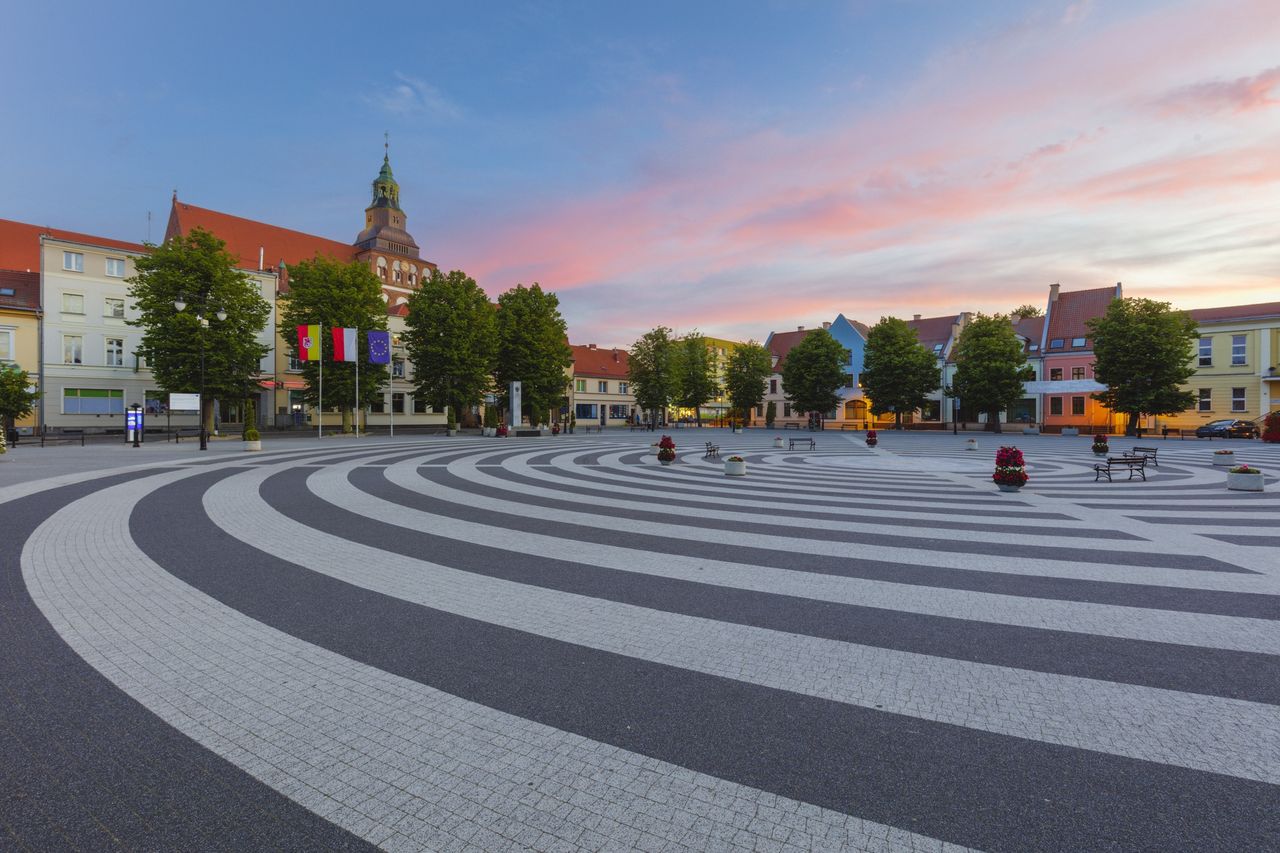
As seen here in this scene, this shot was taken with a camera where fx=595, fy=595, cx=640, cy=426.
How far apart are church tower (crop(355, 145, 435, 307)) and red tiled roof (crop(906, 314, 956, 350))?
6025cm

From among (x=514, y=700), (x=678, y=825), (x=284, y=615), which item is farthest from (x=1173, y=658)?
(x=284, y=615)

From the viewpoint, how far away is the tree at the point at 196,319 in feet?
116

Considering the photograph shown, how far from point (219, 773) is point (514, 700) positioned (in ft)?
5.15

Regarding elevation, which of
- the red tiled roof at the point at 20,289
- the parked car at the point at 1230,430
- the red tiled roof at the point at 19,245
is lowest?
the parked car at the point at 1230,430

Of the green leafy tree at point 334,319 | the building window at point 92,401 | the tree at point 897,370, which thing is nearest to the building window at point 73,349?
the building window at point 92,401

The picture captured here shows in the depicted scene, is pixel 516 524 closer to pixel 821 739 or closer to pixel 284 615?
pixel 284 615

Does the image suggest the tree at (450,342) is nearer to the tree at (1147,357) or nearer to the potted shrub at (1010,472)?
the potted shrub at (1010,472)

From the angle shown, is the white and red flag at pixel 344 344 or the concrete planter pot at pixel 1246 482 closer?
the concrete planter pot at pixel 1246 482

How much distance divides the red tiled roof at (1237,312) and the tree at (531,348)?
52.6 metres

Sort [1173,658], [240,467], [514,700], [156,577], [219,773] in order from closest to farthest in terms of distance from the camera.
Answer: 1. [219,773]
2. [514,700]
3. [1173,658]
4. [156,577]
5. [240,467]

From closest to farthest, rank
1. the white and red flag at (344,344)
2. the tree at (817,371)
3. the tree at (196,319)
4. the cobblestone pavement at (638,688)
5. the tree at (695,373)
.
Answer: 1. the cobblestone pavement at (638,688)
2. the tree at (196,319)
3. the white and red flag at (344,344)
4. the tree at (817,371)
5. the tree at (695,373)

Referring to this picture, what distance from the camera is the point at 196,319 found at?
35375 mm

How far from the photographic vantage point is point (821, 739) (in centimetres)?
340

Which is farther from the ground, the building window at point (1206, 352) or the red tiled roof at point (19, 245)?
the red tiled roof at point (19, 245)
